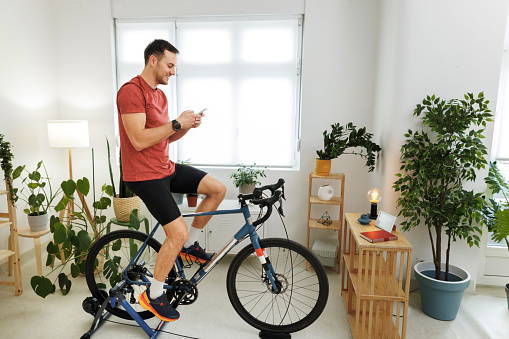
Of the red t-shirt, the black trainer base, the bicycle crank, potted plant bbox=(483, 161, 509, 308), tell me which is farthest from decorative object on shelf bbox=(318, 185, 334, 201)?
the red t-shirt

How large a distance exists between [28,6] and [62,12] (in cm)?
36

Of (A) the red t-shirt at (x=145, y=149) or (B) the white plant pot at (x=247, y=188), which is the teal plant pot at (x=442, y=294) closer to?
(B) the white plant pot at (x=247, y=188)

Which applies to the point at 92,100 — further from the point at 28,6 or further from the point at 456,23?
the point at 456,23

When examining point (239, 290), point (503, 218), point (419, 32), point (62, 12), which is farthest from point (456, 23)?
point (62, 12)

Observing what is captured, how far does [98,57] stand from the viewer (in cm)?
384

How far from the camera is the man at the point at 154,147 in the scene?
196 cm

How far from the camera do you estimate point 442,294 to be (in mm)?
2488

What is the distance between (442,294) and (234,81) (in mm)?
2585

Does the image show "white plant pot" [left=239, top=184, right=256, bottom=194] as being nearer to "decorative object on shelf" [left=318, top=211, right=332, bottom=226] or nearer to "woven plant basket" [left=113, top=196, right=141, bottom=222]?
"decorative object on shelf" [left=318, top=211, right=332, bottom=226]

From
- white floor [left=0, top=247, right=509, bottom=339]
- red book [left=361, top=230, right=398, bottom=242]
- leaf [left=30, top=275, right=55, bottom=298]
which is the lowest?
white floor [left=0, top=247, right=509, bottom=339]

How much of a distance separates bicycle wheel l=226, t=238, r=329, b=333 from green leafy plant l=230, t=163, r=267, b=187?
0.70 m

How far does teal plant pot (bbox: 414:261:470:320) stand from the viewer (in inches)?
96.9

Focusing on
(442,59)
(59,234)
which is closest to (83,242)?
(59,234)

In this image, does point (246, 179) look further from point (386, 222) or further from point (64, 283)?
point (64, 283)
